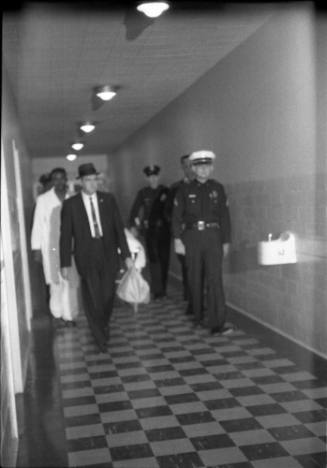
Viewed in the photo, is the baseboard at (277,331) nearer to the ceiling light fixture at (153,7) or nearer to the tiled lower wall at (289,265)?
the tiled lower wall at (289,265)

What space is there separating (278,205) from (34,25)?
2.35 meters

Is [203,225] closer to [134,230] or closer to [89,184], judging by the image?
[89,184]

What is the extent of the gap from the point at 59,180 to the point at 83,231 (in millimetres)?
1447

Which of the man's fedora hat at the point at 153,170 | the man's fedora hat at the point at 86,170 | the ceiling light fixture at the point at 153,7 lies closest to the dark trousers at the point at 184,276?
the man's fedora hat at the point at 153,170

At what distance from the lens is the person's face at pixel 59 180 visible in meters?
7.00

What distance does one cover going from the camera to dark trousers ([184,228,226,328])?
6211mm

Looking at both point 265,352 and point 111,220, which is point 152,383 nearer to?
point 265,352

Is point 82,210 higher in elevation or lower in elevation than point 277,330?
higher

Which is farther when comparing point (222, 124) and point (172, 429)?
point (222, 124)

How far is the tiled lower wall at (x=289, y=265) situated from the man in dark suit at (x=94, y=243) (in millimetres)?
1248

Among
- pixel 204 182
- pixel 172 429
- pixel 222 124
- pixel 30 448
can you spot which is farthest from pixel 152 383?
pixel 222 124

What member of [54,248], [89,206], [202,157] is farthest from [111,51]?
[54,248]

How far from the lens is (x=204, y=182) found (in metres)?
6.35

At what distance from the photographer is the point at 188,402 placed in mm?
4277
